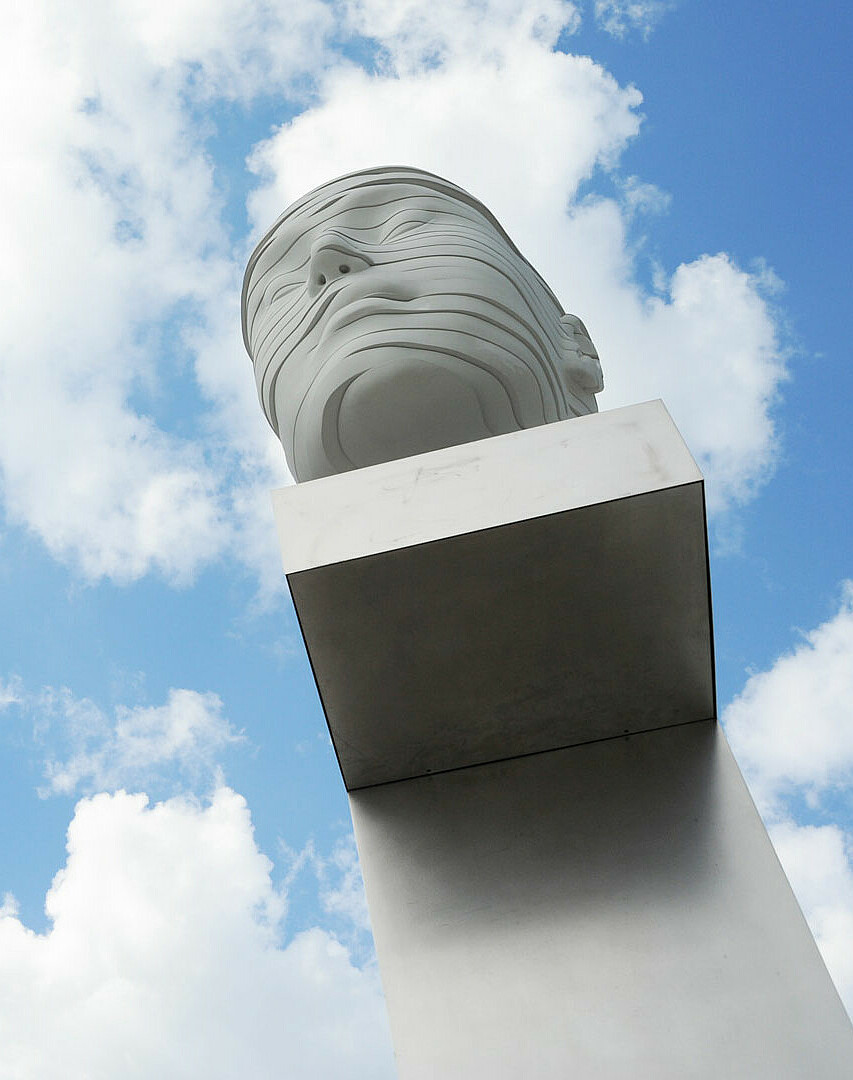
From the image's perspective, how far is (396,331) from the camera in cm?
262

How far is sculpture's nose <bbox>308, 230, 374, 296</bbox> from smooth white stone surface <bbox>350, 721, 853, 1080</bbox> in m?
1.32

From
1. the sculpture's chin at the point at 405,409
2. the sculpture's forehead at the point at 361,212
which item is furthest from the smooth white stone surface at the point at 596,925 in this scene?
the sculpture's forehead at the point at 361,212

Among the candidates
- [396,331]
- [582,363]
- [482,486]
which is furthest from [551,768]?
[582,363]

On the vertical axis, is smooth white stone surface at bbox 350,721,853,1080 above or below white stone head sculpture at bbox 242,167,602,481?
below

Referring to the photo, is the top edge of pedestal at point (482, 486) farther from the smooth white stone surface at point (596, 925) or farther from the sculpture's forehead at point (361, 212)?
the sculpture's forehead at point (361, 212)

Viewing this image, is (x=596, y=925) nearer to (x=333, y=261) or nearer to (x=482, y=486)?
(x=482, y=486)

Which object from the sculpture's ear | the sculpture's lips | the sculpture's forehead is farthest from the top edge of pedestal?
the sculpture's forehead

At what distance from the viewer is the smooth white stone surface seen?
5.59ft

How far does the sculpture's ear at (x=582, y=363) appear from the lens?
3158 millimetres

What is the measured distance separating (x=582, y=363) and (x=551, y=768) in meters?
1.35

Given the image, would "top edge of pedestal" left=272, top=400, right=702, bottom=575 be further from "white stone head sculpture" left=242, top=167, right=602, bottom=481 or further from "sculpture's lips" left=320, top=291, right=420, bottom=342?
"sculpture's lips" left=320, top=291, right=420, bottom=342

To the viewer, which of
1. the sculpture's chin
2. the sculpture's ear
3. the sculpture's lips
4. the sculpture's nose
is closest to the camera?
the sculpture's chin

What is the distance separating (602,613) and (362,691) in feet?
1.43

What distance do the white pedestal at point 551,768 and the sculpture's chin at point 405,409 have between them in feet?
2.02
